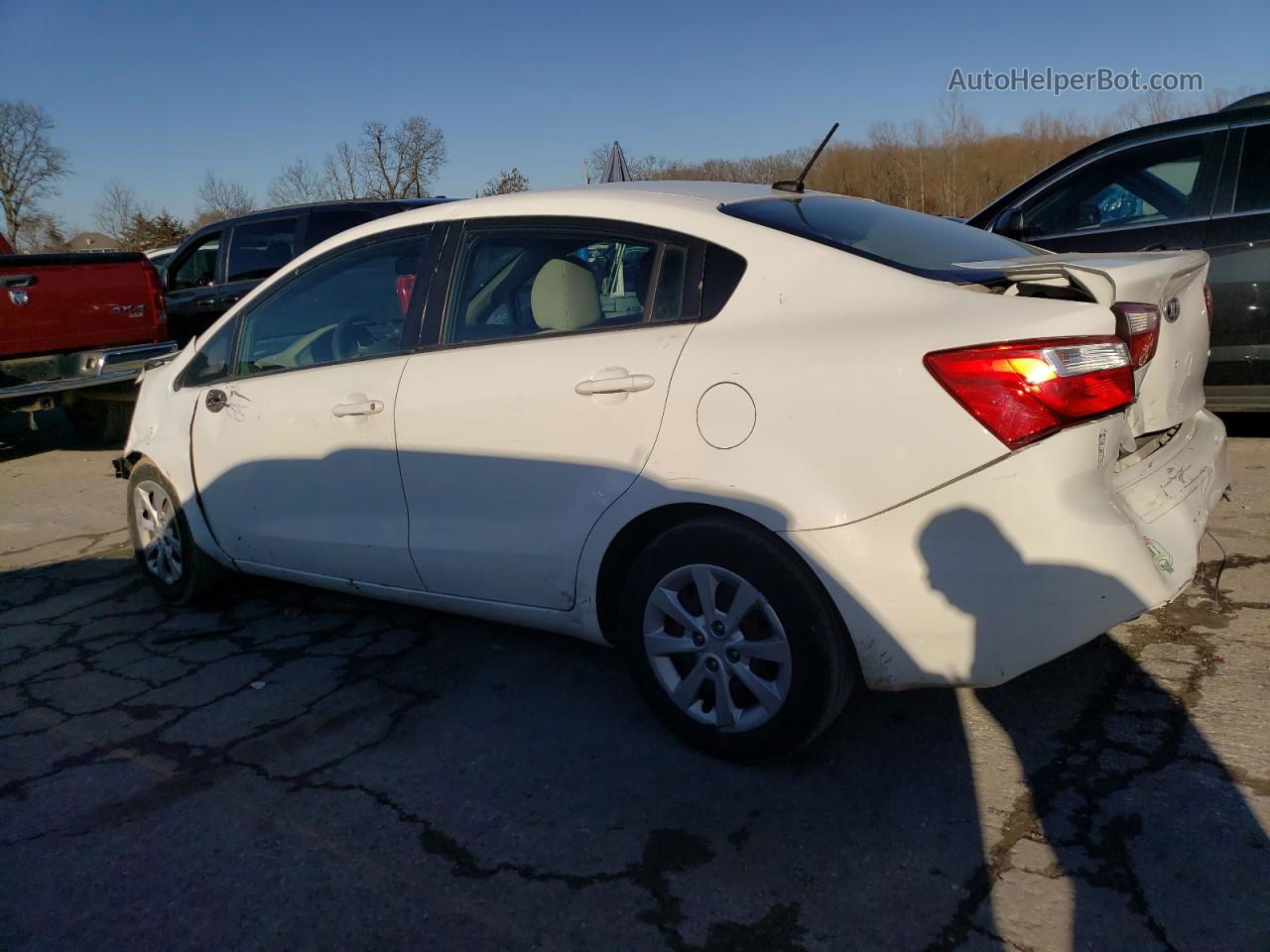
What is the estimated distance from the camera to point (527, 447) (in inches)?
122

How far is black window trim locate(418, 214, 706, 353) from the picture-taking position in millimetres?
2918

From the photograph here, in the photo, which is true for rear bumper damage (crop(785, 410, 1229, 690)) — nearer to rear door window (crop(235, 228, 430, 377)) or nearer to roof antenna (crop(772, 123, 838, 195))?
roof antenna (crop(772, 123, 838, 195))

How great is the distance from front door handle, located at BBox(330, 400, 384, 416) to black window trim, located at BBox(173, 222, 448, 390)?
0.17 metres

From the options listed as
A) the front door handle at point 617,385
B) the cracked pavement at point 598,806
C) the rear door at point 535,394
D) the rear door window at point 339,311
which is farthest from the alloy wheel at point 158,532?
the front door handle at point 617,385

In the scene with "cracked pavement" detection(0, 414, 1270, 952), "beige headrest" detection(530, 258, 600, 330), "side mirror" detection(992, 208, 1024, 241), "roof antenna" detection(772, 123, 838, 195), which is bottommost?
"cracked pavement" detection(0, 414, 1270, 952)

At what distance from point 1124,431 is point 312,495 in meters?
2.76

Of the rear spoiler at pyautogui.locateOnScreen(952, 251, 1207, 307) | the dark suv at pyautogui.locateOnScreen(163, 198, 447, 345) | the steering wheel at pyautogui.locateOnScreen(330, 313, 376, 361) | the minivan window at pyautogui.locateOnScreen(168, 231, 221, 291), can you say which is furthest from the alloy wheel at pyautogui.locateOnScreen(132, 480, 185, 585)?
the minivan window at pyautogui.locateOnScreen(168, 231, 221, 291)

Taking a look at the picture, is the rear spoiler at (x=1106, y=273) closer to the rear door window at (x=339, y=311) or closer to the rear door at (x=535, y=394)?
the rear door at (x=535, y=394)

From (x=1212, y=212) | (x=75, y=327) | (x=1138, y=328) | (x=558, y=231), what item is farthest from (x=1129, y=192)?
(x=75, y=327)

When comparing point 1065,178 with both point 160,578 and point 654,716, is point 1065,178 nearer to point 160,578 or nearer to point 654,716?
point 654,716

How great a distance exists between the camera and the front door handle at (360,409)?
352 centimetres

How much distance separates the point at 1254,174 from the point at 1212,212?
26 centimetres

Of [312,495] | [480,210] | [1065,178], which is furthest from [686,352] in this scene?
[1065,178]

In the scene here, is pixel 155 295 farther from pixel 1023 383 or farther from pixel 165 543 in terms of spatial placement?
pixel 1023 383
